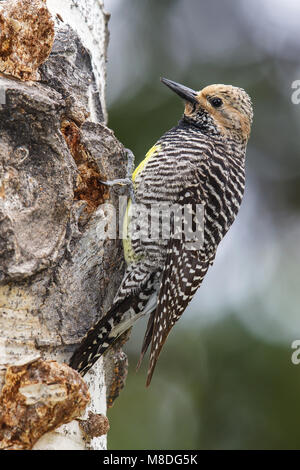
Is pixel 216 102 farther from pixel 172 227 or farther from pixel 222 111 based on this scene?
pixel 172 227

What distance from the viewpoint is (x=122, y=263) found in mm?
2975

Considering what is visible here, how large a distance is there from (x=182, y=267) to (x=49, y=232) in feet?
3.32

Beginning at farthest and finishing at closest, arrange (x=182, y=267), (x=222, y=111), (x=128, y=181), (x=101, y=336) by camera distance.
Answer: (x=222, y=111) < (x=182, y=267) < (x=128, y=181) < (x=101, y=336)

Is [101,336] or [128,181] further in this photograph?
[128,181]

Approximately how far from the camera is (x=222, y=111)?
365 cm

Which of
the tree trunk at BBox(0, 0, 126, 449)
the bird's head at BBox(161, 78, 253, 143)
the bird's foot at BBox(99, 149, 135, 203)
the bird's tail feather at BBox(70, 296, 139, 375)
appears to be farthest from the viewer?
the bird's head at BBox(161, 78, 253, 143)

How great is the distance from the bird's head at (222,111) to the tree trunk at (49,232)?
109cm

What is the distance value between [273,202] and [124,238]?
2.28 meters

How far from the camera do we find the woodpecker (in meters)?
2.98

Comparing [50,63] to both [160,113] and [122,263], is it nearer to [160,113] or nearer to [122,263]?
[122,263]

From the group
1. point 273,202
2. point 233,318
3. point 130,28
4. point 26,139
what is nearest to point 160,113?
point 130,28

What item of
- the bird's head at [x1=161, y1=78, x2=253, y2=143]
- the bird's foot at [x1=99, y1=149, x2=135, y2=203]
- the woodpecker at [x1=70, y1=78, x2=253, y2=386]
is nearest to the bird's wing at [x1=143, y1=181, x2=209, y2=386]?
the woodpecker at [x1=70, y1=78, x2=253, y2=386]

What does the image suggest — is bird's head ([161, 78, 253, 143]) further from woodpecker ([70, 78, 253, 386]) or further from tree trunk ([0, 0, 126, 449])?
tree trunk ([0, 0, 126, 449])

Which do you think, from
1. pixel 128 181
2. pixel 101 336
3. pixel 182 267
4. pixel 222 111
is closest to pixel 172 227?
pixel 182 267
